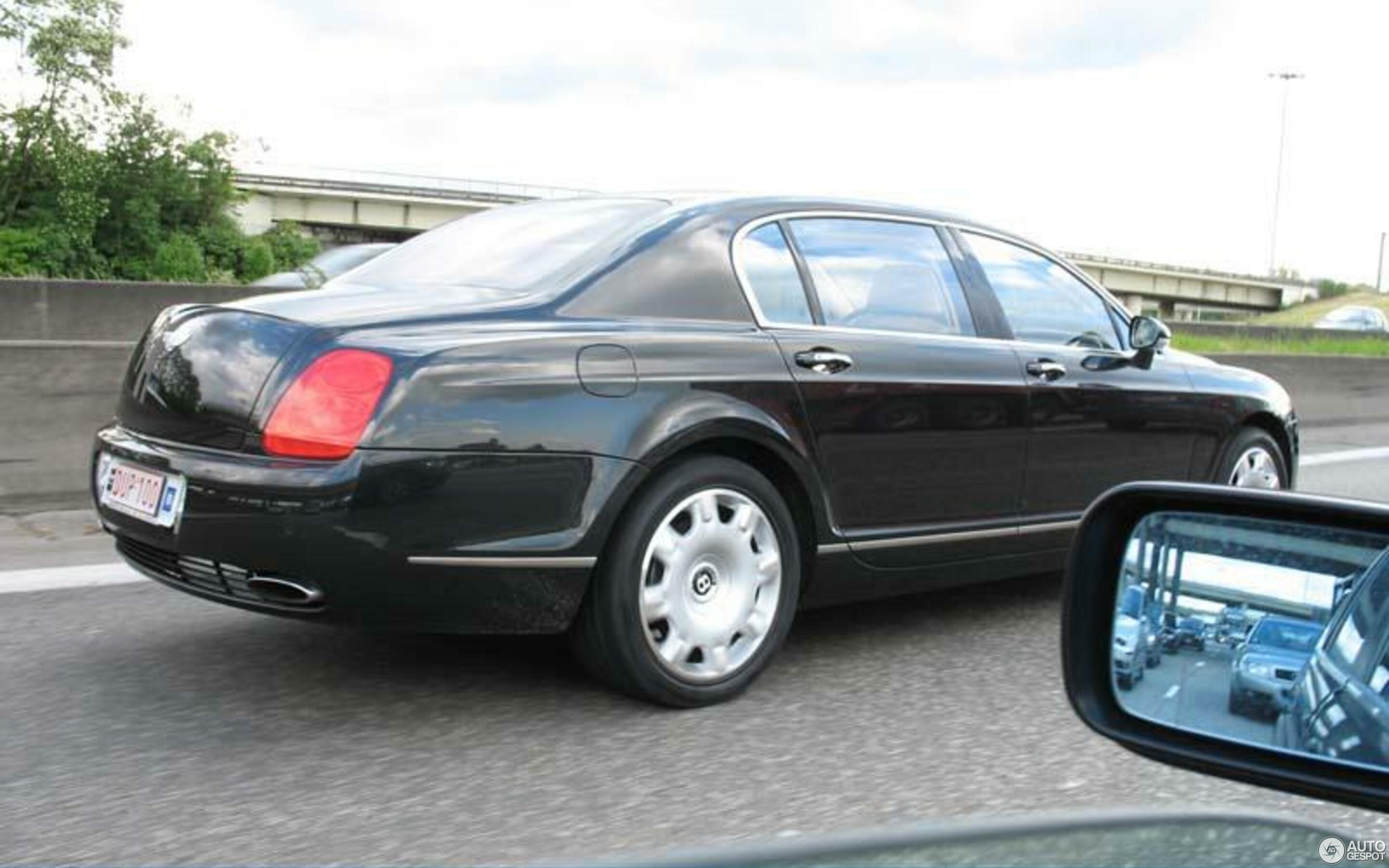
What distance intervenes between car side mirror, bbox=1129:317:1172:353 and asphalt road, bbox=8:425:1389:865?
1256mm

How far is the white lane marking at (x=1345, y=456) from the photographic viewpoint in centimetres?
1116

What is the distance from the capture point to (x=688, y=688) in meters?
4.03

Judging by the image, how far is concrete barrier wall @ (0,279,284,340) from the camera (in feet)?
50.2

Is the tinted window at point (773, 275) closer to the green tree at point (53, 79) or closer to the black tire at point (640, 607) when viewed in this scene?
the black tire at point (640, 607)

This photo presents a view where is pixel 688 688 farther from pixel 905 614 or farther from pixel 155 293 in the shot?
pixel 155 293

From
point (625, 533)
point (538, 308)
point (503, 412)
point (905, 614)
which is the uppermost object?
point (538, 308)

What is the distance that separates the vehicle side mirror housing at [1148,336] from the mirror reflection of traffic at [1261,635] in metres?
3.85

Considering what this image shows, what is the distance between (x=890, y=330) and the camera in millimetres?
4730

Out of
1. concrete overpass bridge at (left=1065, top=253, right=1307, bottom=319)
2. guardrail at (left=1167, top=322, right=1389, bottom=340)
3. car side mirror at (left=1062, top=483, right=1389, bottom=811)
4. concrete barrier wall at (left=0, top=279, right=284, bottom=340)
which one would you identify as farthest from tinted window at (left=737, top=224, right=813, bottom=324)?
concrete overpass bridge at (left=1065, top=253, right=1307, bottom=319)

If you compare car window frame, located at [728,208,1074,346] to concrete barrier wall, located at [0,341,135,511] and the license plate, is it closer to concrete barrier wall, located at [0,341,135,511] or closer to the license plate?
the license plate

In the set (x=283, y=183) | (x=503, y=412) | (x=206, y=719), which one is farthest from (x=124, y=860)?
(x=283, y=183)

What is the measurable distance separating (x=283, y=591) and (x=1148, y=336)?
3.41 metres

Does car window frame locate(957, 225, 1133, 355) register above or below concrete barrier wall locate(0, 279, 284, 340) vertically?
above

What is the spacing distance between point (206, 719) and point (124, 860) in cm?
93
